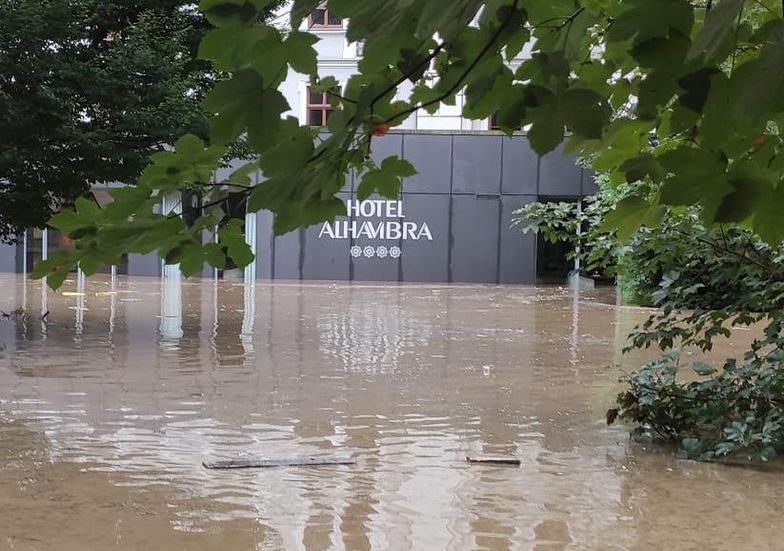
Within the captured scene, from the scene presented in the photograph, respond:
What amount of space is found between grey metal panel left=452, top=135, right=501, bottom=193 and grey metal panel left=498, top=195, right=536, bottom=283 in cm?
94

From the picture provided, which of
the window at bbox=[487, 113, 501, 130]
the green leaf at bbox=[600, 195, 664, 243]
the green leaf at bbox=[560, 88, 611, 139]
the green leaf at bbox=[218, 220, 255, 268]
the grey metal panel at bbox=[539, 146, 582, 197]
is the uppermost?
the grey metal panel at bbox=[539, 146, 582, 197]

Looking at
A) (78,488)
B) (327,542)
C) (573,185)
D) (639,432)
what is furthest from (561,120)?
(573,185)

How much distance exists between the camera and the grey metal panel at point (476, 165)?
105ft

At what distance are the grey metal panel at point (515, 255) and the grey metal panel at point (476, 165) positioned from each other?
0.94 meters

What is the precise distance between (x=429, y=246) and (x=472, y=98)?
3030cm

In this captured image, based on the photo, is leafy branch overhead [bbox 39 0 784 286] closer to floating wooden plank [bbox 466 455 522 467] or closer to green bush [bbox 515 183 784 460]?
green bush [bbox 515 183 784 460]

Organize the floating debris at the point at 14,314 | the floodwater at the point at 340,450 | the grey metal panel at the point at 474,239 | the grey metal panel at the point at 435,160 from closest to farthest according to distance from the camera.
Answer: the floodwater at the point at 340,450, the floating debris at the point at 14,314, the grey metal panel at the point at 435,160, the grey metal panel at the point at 474,239

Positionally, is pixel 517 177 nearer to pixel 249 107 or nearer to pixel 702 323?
pixel 702 323

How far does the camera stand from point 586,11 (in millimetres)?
2117

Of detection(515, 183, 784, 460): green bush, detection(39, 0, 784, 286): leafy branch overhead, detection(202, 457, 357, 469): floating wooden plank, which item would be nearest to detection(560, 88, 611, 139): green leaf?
detection(39, 0, 784, 286): leafy branch overhead

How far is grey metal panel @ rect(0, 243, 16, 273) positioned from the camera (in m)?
33.4

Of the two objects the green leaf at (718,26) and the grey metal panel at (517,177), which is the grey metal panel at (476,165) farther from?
the green leaf at (718,26)

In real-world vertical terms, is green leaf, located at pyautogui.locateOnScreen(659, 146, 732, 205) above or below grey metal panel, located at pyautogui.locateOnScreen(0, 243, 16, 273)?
above

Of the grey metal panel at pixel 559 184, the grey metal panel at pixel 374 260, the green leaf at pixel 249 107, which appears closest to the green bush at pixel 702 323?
the green leaf at pixel 249 107
